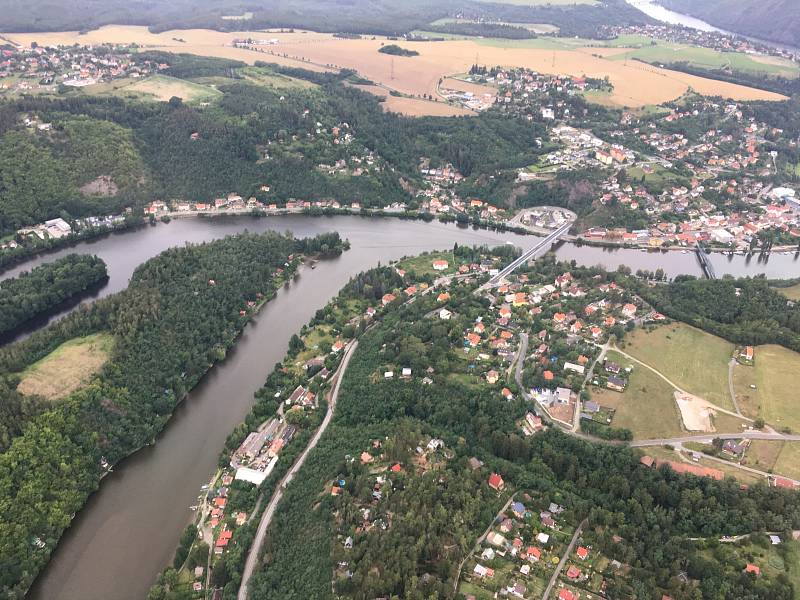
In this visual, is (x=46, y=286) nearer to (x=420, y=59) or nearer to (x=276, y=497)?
(x=276, y=497)

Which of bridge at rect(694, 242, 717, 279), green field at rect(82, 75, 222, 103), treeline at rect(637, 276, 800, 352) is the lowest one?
bridge at rect(694, 242, 717, 279)

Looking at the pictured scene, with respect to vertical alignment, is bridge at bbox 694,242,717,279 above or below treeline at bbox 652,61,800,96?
below

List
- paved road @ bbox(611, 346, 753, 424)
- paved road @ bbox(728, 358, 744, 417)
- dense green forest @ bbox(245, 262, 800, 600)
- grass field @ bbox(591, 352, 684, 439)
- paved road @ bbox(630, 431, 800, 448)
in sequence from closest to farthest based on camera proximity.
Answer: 1. dense green forest @ bbox(245, 262, 800, 600)
2. paved road @ bbox(630, 431, 800, 448)
3. grass field @ bbox(591, 352, 684, 439)
4. paved road @ bbox(611, 346, 753, 424)
5. paved road @ bbox(728, 358, 744, 417)

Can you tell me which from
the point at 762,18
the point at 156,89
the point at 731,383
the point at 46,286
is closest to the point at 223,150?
the point at 156,89

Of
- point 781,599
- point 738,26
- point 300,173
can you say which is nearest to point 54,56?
point 300,173

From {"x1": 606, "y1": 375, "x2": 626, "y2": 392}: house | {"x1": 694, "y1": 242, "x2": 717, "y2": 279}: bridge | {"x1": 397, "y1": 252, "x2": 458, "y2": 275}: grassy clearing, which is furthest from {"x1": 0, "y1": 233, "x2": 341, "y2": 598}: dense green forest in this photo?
{"x1": 694, "y1": 242, "x2": 717, "y2": 279}: bridge

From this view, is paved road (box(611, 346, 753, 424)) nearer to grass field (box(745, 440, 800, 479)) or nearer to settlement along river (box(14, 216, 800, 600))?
grass field (box(745, 440, 800, 479))
